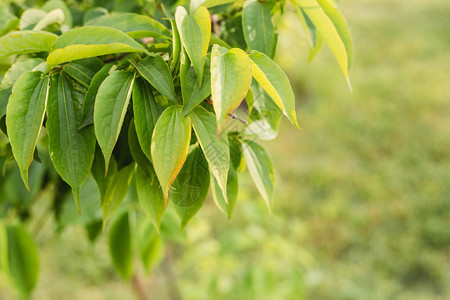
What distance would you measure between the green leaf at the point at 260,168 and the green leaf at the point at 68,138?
167 mm

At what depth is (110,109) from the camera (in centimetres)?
35

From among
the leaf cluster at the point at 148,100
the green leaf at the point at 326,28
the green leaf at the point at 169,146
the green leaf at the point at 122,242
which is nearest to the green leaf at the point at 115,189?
the leaf cluster at the point at 148,100

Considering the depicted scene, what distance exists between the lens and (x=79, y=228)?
103 inches

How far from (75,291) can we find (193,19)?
6.69ft

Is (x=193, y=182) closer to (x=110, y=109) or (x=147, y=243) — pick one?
(x=110, y=109)

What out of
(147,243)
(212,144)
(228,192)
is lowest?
(147,243)

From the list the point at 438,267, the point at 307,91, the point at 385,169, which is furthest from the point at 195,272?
the point at 307,91

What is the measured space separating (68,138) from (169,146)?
10cm

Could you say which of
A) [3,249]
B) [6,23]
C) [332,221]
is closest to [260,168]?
[6,23]

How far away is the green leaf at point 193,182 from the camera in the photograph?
0.43m

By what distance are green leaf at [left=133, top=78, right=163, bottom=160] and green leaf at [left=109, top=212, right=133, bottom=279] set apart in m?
0.53

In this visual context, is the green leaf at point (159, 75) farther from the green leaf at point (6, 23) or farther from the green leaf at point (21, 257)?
the green leaf at point (21, 257)

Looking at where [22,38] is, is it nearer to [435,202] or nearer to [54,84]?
[54,84]

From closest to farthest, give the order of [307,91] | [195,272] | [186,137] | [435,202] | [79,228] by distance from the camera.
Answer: [186,137] → [195,272] → [435,202] → [79,228] → [307,91]
